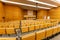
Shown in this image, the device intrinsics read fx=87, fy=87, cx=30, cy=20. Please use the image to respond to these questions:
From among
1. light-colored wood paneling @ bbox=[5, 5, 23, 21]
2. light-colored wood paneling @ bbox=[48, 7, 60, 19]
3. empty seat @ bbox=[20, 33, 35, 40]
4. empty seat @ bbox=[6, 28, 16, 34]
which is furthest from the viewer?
light-colored wood paneling @ bbox=[48, 7, 60, 19]

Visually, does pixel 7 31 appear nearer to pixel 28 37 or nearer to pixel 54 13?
pixel 28 37

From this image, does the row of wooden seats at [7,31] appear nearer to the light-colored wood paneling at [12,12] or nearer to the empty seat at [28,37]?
the empty seat at [28,37]

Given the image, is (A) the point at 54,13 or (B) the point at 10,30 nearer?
(B) the point at 10,30

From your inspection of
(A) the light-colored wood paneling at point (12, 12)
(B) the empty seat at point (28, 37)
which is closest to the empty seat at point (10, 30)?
(B) the empty seat at point (28, 37)

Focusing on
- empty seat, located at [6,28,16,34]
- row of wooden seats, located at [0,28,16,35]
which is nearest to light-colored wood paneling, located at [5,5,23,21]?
row of wooden seats, located at [0,28,16,35]

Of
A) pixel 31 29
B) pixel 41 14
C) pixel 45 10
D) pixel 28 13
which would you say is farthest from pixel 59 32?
pixel 45 10

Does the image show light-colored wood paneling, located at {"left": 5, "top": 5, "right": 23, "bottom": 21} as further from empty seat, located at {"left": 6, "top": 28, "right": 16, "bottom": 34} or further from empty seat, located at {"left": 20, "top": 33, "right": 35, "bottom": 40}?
empty seat, located at {"left": 20, "top": 33, "right": 35, "bottom": 40}

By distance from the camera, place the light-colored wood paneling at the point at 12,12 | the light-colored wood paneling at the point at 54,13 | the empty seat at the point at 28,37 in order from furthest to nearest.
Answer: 1. the light-colored wood paneling at the point at 54,13
2. the light-colored wood paneling at the point at 12,12
3. the empty seat at the point at 28,37

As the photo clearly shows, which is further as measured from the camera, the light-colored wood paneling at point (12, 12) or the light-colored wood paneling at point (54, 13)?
the light-colored wood paneling at point (54, 13)

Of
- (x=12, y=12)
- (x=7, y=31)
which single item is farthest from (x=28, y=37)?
(x=12, y=12)

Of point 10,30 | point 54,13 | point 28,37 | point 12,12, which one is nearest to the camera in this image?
point 28,37

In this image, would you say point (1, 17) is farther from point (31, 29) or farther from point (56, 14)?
point (56, 14)

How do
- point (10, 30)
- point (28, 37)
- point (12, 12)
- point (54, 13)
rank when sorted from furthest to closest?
point (54, 13) → point (12, 12) → point (10, 30) → point (28, 37)

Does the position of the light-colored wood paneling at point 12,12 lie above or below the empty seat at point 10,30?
above
